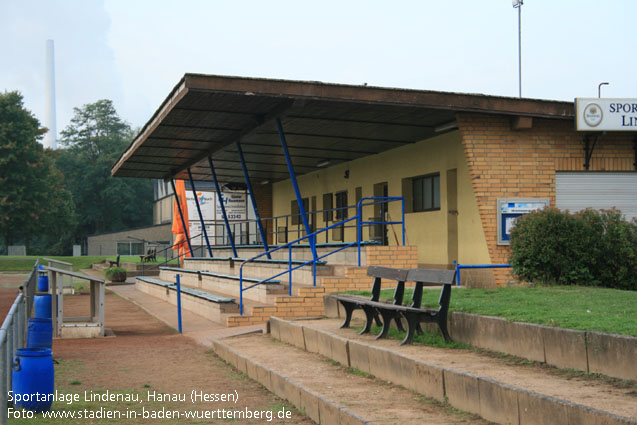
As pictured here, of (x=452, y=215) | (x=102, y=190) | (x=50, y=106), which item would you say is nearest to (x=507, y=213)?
(x=452, y=215)

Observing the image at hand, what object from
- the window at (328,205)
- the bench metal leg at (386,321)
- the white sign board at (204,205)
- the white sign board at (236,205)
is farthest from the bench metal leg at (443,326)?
the white sign board at (204,205)

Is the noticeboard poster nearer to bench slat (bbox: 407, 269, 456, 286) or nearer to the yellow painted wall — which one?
the yellow painted wall

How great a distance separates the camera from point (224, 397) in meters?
7.71

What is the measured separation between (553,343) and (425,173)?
10.9 meters

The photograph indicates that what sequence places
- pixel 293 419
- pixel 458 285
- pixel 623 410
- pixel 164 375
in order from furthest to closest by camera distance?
pixel 458 285, pixel 164 375, pixel 293 419, pixel 623 410

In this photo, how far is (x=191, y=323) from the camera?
14984mm

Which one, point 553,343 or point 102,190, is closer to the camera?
point 553,343

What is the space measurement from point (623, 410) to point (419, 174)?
42.3 feet

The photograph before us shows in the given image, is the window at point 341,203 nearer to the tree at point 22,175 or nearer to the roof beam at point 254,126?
the roof beam at point 254,126

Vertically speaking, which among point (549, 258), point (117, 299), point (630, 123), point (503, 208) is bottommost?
point (117, 299)

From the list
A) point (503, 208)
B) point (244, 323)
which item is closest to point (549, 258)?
point (503, 208)

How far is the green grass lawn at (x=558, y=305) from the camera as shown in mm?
6419

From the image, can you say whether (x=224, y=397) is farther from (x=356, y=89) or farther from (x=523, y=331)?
(x=356, y=89)

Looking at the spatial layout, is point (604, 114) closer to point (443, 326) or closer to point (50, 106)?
point (443, 326)
